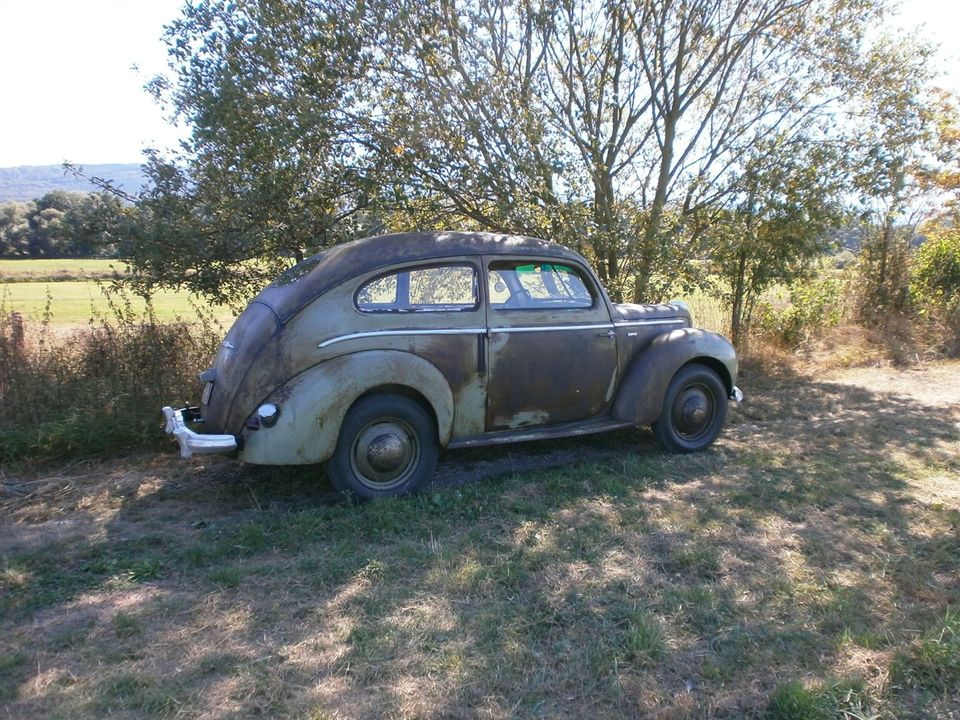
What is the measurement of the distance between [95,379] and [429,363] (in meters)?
3.59

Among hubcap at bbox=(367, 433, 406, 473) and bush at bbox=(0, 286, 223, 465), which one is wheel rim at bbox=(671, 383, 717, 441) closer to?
hubcap at bbox=(367, 433, 406, 473)

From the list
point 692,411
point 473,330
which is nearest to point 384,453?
point 473,330

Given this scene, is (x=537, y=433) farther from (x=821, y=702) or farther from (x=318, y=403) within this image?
(x=821, y=702)

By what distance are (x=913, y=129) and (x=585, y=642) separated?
9.30 m

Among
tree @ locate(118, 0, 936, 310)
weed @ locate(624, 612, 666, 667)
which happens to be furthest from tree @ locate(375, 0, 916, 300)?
weed @ locate(624, 612, 666, 667)

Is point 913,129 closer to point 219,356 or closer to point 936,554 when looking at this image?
point 936,554

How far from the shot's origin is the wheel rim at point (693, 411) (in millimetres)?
6336

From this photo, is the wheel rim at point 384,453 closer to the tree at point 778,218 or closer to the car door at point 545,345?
the car door at point 545,345

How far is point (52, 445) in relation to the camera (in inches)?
235

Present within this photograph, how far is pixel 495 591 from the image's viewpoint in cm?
369

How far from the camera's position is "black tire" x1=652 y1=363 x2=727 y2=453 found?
6.28m

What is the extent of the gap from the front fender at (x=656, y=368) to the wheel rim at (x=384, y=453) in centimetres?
192

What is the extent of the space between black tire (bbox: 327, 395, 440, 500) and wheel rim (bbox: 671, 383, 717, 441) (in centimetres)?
233

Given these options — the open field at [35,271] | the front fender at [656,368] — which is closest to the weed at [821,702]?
the front fender at [656,368]
